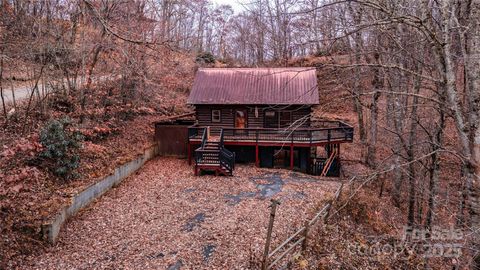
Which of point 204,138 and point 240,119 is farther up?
point 240,119

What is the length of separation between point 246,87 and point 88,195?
12165 mm

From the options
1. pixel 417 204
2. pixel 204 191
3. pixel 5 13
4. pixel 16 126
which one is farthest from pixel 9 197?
pixel 417 204

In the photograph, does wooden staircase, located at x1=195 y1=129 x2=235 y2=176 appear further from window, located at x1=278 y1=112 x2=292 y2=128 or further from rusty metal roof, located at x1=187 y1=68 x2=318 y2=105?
window, located at x1=278 y1=112 x2=292 y2=128

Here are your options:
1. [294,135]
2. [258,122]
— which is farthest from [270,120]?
[294,135]

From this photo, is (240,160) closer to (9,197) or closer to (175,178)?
(175,178)

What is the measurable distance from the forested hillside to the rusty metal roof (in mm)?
3572

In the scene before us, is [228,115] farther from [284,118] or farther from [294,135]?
[294,135]

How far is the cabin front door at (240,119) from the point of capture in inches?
817

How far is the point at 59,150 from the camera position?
11617 millimetres

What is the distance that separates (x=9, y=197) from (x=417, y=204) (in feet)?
53.1

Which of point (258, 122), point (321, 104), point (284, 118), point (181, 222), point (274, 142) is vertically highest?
point (321, 104)

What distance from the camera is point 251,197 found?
525 inches

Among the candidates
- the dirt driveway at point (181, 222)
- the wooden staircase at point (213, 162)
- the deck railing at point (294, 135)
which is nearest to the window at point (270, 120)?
the deck railing at point (294, 135)

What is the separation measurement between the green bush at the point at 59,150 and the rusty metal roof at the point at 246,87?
8.98 m
